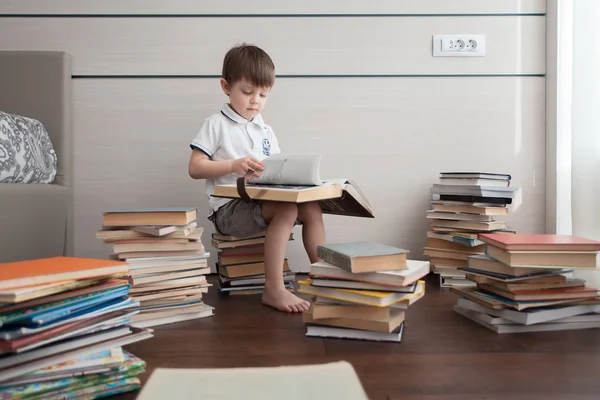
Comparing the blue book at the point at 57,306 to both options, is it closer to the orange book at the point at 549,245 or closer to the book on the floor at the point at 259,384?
the book on the floor at the point at 259,384

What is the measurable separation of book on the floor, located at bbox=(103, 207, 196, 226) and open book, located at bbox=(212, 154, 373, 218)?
0.17 m

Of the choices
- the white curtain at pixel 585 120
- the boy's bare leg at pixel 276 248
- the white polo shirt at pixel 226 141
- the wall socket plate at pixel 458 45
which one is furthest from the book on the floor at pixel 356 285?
the wall socket plate at pixel 458 45

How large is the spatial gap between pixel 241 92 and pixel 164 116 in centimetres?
59

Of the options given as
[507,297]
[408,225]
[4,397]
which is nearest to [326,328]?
[507,297]

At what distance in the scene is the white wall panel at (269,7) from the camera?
238 centimetres

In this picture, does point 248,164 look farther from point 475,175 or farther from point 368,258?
point 475,175

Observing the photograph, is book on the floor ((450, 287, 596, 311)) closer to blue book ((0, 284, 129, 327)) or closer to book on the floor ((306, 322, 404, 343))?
book on the floor ((306, 322, 404, 343))

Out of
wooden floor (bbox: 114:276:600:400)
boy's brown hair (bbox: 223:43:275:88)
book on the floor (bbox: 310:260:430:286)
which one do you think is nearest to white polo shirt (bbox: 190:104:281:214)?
boy's brown hair (bbox: 223:43:275:88)

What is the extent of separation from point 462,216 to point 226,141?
0.95 metres

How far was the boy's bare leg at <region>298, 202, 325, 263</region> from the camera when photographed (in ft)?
6.07

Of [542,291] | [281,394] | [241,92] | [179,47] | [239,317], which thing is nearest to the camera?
[281,394]

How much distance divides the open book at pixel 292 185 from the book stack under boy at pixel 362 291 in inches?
7.8

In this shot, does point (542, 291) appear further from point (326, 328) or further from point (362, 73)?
point (362, 73)

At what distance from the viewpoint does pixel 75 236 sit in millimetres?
2408
